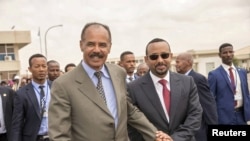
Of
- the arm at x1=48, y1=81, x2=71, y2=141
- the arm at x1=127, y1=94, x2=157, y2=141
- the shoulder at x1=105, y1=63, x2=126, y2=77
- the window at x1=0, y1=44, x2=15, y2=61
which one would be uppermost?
the window at x1=0, y1=44, x2=15, y2=61

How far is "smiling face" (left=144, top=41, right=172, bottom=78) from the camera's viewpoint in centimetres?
331

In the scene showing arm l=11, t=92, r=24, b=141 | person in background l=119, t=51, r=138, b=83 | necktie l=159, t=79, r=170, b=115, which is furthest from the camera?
person in background l=119, t=51, r=138, b=83

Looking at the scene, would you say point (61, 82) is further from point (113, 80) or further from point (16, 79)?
point (16, 79)

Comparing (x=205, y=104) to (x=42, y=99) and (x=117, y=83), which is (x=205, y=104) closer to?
(x=42, y=99)

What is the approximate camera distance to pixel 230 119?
614cm

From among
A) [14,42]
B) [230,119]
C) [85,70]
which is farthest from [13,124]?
[14,42]

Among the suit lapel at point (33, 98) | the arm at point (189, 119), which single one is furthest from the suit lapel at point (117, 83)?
the suit lapel at point (33, 98)

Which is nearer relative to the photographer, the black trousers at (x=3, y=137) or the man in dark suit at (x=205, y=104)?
the black trousers at (x=3, y=137)

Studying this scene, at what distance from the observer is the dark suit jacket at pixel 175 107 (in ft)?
10.5

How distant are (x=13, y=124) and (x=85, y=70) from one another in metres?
2.46

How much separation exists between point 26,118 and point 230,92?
140 inches

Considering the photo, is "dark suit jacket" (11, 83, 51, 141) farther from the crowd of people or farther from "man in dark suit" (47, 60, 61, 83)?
"man in dark suit" (47, 60, 61, 83)

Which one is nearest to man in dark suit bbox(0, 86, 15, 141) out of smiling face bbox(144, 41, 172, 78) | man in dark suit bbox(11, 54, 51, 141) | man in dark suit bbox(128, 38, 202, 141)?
man in dark suit bbox(11, 54, 51, 141)

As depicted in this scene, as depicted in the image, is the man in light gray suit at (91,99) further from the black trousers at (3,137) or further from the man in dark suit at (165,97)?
the black trousers at (3,137)
